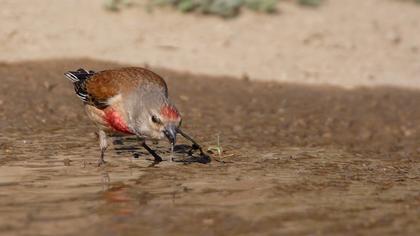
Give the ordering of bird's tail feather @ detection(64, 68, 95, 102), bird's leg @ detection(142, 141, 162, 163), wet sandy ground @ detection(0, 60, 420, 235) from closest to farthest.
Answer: wet sandy ground @ detection(0, 60, 420, 235), bird's leg @ detection(142, 141, 162, 163), bird's tail feather @ detection(64, 68, 95, 102)

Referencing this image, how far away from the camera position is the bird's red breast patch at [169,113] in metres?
7.36

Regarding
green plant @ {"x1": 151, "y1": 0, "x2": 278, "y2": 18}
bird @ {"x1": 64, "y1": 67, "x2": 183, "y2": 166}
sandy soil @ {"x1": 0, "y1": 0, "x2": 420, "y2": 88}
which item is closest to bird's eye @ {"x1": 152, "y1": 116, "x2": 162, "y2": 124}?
bird @ {"x1": 64, "y1": 67, "x2": 183, "y2": 166}

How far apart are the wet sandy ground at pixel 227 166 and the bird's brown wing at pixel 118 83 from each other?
523mm

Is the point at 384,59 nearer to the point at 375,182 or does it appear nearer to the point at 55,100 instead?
the point at 55,100

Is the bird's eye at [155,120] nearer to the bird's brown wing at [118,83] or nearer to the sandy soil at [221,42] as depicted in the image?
the bird's brown wing at [118,83]

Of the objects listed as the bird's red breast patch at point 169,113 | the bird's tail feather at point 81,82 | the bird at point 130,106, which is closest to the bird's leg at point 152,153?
the bird at point 130,106

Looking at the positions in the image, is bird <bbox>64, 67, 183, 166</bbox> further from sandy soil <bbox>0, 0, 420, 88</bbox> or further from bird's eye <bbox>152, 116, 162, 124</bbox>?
sandy soil <bbox>0, 0, 420, 88</bbox>

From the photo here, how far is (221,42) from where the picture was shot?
1269 centimetres

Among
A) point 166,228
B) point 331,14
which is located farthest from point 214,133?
point 331,14

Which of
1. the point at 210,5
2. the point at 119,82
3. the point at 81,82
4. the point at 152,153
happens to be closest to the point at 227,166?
the point at 152,153

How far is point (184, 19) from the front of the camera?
42.7 ft

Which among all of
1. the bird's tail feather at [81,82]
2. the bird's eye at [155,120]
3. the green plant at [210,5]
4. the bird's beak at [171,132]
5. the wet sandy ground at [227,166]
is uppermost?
the green plant at [210,5]

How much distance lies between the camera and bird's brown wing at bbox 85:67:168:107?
8.00 metres

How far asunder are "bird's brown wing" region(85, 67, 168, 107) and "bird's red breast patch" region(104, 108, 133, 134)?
129mm
